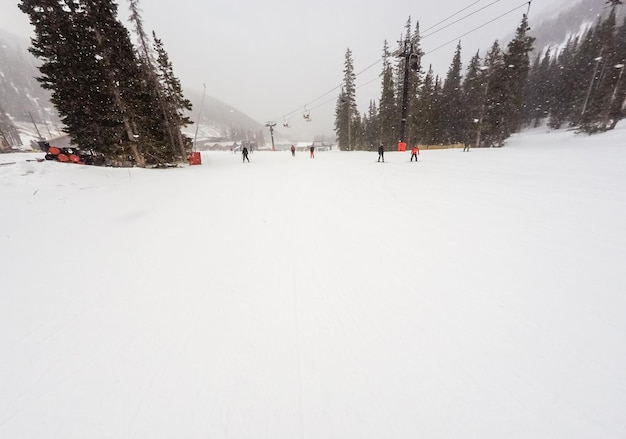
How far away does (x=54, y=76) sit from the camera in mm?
14344

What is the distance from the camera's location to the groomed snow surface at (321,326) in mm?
1810

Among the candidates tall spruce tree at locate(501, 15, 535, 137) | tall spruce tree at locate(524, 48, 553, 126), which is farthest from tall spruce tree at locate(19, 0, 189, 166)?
tall spruce tree at locate(524, 48, 553, 126)

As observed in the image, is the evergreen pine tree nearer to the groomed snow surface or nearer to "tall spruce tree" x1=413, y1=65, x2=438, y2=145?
→ "tall spruce tree" x1=413, y1=65, x2=438, y2=145

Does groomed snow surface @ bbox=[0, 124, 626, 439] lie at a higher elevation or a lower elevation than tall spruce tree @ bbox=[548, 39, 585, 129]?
lower

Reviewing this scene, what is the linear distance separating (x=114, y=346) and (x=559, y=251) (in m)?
6.36

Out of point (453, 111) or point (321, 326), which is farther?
point (453, 111)

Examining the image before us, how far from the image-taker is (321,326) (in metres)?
2.67

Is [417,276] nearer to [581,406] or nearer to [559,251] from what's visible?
[581,406]

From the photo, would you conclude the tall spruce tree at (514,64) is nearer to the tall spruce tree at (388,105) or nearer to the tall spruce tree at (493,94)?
the tall spruce tree at (493,94)

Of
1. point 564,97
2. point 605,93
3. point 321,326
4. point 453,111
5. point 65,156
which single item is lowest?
point 321,326

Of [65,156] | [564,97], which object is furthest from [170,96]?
[564,97]

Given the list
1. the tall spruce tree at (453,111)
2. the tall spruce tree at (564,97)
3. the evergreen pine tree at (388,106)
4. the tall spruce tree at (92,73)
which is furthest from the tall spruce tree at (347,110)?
the tall spruce tree at (564,97)

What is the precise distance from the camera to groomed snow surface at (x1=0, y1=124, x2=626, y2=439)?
5.94 feet

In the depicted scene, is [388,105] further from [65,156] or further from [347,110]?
[65,156]
